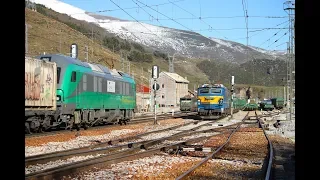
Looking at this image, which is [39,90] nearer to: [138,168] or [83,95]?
[83,95]

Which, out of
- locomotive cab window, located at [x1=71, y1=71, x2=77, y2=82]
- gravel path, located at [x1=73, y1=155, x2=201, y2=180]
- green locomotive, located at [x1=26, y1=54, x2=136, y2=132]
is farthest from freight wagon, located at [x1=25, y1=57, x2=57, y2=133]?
gravel path, located at [x1=73, y1=155, x2=201, y2=180]

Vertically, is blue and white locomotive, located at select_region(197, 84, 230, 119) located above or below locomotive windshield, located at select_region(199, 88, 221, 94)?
below

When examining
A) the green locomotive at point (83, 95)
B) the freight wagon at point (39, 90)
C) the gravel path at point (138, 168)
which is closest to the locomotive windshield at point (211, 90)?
the green locomotive at point (83, 95)

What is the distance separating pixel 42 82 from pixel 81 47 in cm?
6653

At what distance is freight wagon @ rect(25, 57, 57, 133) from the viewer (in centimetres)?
1725

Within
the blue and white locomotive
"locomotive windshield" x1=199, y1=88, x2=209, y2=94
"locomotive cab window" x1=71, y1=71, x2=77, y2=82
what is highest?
"locomotive cab window" x1=71, y1=71, x2=77, y2=82

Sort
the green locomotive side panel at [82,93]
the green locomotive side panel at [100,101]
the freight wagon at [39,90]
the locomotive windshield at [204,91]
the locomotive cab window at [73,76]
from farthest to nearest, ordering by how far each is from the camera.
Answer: the locomotive windshield at [204,91] → the green locomotive side panel at [100,101] → the locomotive cab window at [73,76] → the green locomotive side panel at [82,93] → the freight wagon at [39,90]

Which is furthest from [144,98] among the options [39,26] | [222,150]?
[222,150]

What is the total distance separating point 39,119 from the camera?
18125 mm

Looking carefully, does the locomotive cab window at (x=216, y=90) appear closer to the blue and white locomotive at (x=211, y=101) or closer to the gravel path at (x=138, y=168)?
the blue and white locomotive at (x=211, y=101)

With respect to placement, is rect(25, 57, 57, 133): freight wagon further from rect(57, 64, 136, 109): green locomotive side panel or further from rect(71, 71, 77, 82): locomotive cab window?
rect(71, 71, 77, 82): locomotive cab window

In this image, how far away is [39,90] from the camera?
1805 cm

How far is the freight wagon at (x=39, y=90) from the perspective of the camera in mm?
17250
